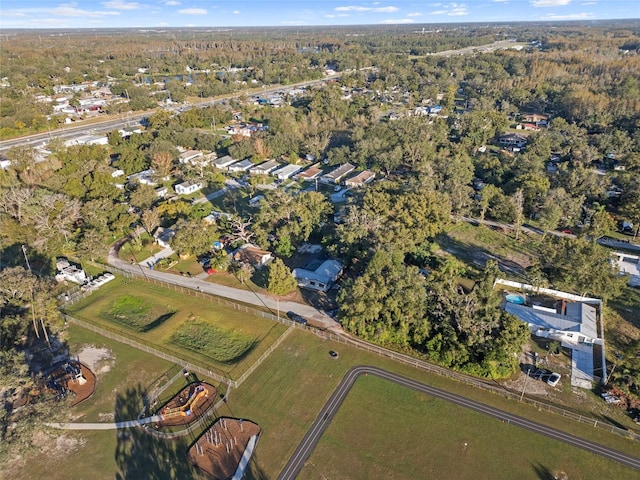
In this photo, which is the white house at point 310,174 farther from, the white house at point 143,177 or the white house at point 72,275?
the white house at point 72,275

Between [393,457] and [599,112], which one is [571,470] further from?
[599,112]

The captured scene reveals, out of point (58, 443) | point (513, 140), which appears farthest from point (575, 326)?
point (513, 140)

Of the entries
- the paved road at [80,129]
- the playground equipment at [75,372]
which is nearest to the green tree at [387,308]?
the playground equipment at [75,372]

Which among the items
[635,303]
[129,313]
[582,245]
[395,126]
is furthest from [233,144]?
[635,303]

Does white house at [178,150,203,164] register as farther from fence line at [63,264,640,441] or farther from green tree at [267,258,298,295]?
green tree at [267,258,298,295]

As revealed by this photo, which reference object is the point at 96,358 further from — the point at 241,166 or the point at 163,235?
the point at 241,166
